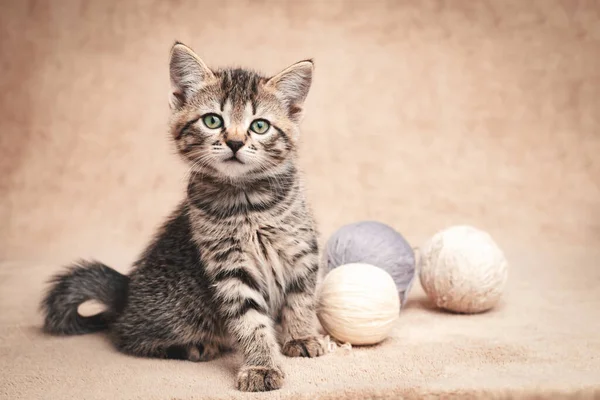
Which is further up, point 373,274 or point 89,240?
point 373,274

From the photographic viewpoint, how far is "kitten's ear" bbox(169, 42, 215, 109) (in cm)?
207

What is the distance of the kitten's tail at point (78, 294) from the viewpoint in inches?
92.7

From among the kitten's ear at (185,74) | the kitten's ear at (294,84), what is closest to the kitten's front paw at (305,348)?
the kitten's ear at (294,84)

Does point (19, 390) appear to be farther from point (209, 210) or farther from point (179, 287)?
point (209, 210)

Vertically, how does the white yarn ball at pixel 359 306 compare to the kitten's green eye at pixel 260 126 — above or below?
below

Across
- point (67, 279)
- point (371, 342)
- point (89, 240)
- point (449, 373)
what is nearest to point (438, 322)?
point (371, 342)

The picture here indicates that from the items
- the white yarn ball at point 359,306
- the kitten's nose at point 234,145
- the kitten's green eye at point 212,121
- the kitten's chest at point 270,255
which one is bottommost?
the white yarn ball at point 359,306

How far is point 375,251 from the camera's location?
2518mm

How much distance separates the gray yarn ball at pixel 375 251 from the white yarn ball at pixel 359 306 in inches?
10.0

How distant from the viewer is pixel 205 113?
6.60 ft

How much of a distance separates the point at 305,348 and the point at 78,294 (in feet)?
2.61

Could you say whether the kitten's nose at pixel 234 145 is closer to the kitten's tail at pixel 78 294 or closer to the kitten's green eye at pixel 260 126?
the kitten's green eye at pixel 260 126

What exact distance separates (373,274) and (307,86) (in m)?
0.62

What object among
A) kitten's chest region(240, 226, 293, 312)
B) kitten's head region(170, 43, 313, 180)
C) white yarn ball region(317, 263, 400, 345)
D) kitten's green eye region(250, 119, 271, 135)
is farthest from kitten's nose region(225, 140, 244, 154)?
white yarn ball region(317, 263, 400, 345)
